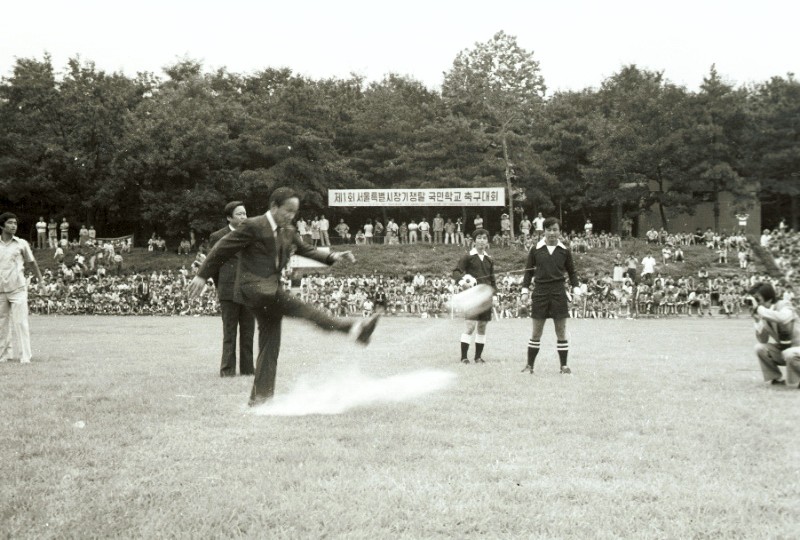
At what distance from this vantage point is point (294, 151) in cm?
4938

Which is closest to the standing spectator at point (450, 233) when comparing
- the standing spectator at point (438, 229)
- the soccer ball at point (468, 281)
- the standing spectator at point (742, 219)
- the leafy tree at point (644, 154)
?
the standing spectator at point (438, 229)

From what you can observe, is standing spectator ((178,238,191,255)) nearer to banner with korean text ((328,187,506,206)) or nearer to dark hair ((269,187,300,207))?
banner with korean text ((328,187,506,206))

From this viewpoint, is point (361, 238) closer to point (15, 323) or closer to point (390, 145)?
point (390, 145)

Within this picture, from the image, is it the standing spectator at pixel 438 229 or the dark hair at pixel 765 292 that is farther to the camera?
the standing spectator at pixel 438 229

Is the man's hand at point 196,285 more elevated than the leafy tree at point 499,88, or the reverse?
the leafy tree at point 499,88

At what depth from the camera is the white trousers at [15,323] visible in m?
11.6

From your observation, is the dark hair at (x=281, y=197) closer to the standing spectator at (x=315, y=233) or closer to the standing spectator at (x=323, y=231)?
the standing spectator at (x=315, y=233)

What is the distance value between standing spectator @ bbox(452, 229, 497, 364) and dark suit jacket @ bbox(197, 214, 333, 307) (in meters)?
4.91

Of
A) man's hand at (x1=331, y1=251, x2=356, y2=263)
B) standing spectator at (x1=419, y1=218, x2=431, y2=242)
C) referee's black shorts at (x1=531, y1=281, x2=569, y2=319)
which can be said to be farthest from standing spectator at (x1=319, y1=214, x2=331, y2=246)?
man's hand at (x1=331, y1=251, x2=356, y2=263)

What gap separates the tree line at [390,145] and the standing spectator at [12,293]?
36864 mm

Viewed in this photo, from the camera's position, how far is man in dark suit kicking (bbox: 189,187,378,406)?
7410 millimetres

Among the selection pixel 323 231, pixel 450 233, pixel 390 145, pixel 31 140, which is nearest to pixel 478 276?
pixel 323 231

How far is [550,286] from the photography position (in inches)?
435

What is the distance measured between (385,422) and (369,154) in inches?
1886
